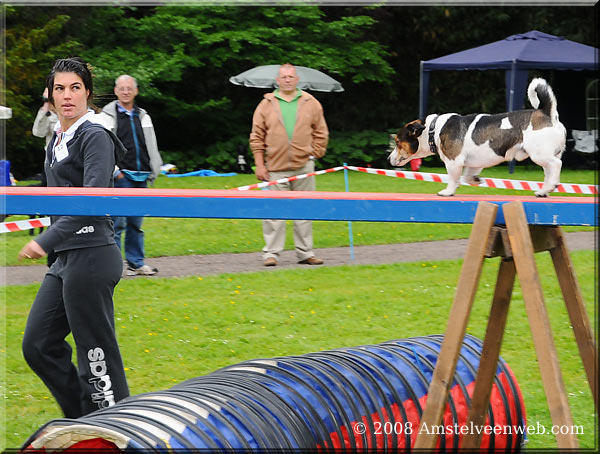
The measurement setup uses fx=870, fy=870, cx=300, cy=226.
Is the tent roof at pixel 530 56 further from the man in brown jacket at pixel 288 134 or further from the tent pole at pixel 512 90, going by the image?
the man in brown jacket at pixel 288 134

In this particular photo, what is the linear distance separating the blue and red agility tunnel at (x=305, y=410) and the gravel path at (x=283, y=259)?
5187 millimetres

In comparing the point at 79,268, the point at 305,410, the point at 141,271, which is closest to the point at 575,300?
the point at 305,410

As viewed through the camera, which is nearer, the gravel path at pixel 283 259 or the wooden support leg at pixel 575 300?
the wooden support leg at pixel 575 300

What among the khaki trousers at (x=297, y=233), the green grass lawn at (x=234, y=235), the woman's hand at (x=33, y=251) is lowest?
the green grass lawn at (x=234, y=235)

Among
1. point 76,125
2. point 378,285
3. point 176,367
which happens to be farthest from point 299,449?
point 378,285

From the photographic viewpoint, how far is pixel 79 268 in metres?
4.43

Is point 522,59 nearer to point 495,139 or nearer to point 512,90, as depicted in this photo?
point 512,90

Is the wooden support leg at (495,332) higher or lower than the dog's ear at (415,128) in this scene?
lower

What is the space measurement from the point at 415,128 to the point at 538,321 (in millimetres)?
1215

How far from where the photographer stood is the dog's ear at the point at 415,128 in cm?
427

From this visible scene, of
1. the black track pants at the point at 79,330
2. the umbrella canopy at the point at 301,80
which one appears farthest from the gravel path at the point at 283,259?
the umbrella canopy at the point at 301,80

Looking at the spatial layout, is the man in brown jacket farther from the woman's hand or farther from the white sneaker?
the woman's hand

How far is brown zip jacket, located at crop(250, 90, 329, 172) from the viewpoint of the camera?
387 inches

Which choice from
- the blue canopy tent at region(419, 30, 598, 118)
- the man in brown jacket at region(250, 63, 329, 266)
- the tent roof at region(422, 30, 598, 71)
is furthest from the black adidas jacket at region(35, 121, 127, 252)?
the tent roof at region(422, 30, 598, 71)
